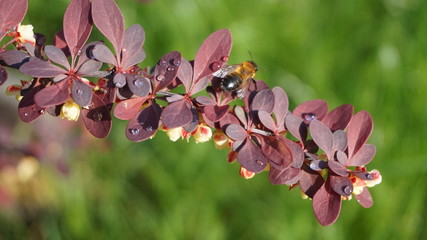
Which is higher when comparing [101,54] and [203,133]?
[101,54]

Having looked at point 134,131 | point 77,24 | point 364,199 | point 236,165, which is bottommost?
point 236,165

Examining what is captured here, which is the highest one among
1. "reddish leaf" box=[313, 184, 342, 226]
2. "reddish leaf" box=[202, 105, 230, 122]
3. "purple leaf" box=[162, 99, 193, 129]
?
"purple leaf" box=[162, 99, 193, 129]

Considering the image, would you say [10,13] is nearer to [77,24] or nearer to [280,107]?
[77,24]

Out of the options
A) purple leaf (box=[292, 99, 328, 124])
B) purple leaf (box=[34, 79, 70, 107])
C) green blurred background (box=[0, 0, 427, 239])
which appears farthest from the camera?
green blurred background (box=[0, 0, 427, 239])

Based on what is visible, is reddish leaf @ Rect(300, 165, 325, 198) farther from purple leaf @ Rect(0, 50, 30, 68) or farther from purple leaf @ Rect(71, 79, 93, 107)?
purple leaf @ Rect(0, 50, 30, 68)

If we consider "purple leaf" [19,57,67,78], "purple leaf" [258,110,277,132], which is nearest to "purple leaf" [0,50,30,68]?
"purple leaf" [19,57,67,78]

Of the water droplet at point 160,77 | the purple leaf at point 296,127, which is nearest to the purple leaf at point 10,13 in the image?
the water droplet at point 160,77

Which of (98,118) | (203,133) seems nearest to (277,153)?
(203,133)
